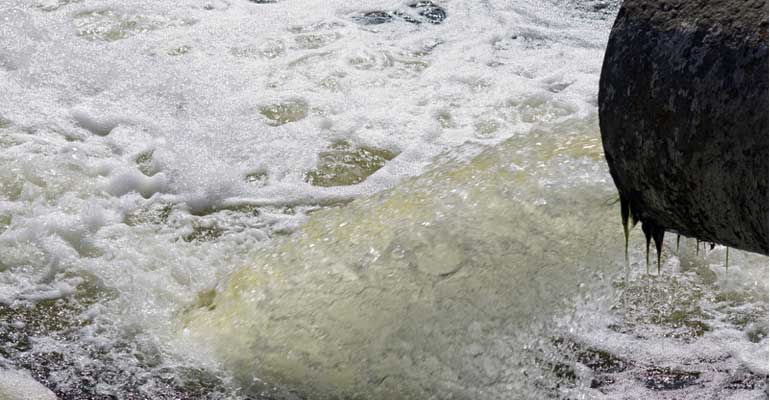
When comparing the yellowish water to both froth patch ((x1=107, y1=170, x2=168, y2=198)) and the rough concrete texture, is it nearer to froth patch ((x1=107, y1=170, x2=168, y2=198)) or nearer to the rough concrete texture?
froth patch ((x1=107, y1=170, x2=168, y2=198))

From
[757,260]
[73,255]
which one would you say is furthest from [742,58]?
[73,255]

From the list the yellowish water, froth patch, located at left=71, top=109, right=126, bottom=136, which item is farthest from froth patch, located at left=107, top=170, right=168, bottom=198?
the yellowish water

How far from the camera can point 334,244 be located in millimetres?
4117

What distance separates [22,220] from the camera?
4387mm

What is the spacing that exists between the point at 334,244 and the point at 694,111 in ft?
7.77

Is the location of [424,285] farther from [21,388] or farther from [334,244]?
[21,388]

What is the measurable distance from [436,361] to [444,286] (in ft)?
1.20

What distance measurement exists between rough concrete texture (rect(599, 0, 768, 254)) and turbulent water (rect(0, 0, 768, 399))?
147 centimetres

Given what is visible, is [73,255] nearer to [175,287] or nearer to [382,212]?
[175,287]

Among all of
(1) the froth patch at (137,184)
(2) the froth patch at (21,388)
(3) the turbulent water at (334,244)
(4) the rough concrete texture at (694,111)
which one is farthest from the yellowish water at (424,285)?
(4) the rough concrete texture at (694,111)

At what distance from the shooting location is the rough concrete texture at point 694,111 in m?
1.85

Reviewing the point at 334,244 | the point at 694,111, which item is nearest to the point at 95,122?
the point at 334,244

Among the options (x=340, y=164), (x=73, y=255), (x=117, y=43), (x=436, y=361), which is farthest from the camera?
(x=117, y=43)

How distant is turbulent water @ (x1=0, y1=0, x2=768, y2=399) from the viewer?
3.52 m
